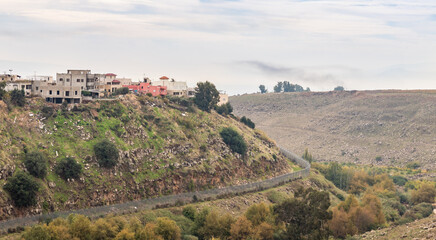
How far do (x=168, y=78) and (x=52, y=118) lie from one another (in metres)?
48.6

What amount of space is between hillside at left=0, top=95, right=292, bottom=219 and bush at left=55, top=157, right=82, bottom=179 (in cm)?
77

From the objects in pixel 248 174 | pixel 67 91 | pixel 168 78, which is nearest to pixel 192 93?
pixel 168 78

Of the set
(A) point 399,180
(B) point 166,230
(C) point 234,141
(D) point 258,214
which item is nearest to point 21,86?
(C) point 234,141

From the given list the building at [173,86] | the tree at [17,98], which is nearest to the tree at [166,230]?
the tree at [17,98]

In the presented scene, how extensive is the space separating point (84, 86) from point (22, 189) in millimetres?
42552

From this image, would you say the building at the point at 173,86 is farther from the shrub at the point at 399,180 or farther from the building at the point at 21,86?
the shrub at the point at 399,180

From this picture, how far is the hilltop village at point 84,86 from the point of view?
10138cm

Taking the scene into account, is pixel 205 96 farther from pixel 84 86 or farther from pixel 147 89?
pixel 84 86

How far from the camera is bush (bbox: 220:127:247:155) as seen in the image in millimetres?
118688

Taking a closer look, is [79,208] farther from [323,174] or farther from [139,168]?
[323,174]

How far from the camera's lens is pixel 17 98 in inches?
3664

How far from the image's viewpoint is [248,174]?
115125 millimetres

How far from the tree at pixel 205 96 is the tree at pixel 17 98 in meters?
44.1

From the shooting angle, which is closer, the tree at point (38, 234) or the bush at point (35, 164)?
the tree at point (38, 234)
